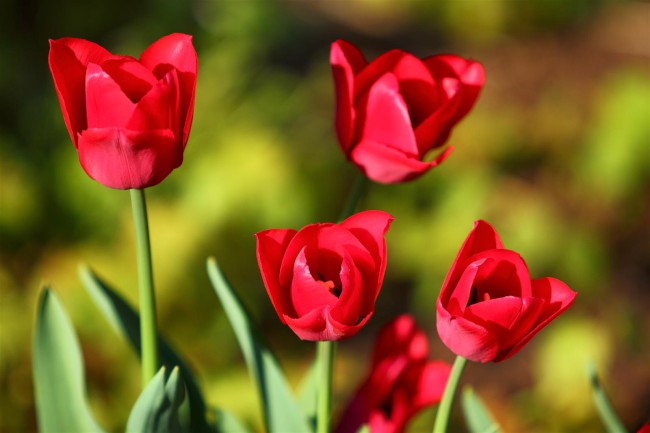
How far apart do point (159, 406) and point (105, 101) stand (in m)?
0.15

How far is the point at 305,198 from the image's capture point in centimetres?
166

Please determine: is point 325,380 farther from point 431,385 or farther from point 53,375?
point 53,375

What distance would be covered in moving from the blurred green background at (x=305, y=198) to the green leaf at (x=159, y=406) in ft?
2.99

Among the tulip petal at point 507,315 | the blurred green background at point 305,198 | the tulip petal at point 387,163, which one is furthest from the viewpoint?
the blurred green background at point 305,198

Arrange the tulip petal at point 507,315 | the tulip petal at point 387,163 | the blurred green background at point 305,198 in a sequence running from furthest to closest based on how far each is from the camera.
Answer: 1. the blurred green background at point 305,198
2. the tulip petal at point 387,163
3. the tulip petal at point 507,315

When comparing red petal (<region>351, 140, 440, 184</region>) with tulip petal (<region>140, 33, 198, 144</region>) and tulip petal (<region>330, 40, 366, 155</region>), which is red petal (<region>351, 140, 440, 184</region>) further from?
tulip petal (<region>140, 33, 198, 144</region>)

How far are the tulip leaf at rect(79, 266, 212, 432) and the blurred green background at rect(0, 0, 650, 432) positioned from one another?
82cm

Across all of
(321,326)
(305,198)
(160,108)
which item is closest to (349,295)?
(321,326)

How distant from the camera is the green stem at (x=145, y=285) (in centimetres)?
43

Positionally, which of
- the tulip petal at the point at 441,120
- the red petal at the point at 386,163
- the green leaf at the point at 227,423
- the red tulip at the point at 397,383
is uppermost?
the tulip petal at the point at 441,120

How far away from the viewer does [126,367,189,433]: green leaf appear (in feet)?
1.40

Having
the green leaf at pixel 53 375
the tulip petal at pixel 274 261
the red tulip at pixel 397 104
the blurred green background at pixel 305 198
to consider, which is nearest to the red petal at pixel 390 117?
the red tulip at pixel 397 104

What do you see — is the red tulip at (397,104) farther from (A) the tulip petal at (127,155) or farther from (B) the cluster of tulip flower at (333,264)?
(A) the tulip petal at (127,155)

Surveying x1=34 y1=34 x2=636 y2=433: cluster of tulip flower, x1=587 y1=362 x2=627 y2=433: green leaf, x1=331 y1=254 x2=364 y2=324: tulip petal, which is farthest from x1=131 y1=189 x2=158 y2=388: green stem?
x1=587 y1=362 x2=627 y2=433: green leaf
